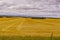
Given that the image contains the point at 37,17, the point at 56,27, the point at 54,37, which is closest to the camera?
the point at 54,37

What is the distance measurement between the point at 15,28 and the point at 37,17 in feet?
1.02

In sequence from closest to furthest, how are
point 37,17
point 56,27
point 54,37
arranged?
point 54,37 → point 56,27 → point 37,17

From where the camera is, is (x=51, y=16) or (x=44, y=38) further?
(x=51, y=16)

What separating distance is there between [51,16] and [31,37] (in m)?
0.41

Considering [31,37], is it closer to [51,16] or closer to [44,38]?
[44,38]

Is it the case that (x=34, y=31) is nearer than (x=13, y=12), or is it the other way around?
(x=34, y=31)

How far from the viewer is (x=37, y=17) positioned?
1022mm

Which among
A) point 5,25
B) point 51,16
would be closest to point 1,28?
point 5,25

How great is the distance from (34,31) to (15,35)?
10 centimetres

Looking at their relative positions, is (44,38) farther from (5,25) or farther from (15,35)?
(5,25)

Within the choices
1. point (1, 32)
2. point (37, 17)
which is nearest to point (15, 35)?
point (1, 32)

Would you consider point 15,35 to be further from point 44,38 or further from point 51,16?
point 51,16

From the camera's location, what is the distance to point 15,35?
0.68 m

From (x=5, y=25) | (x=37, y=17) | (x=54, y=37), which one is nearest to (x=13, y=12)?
(x=37, y=17)
